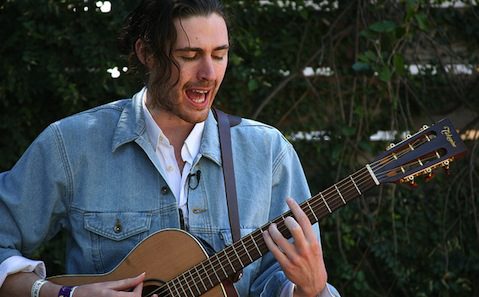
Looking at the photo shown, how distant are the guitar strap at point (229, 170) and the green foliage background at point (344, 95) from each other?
159 centimetres

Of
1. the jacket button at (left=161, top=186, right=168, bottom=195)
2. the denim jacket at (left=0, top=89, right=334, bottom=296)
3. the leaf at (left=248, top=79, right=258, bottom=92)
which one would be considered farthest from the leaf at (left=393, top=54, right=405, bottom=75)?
the jacket button at (left=161, top=186, right=168, bottom=195)

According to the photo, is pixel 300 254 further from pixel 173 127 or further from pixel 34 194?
pixel 34 194

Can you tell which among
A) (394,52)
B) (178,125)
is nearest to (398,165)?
(178,125)

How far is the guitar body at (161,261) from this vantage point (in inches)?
116

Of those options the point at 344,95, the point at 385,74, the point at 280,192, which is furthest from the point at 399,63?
the point at 280,192

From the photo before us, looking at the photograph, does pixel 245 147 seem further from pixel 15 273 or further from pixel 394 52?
pixel 394 52

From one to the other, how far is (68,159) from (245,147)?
59 centimetres

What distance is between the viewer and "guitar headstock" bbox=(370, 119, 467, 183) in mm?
2879

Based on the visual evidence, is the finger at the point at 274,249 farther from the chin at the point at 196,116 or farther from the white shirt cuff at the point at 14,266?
the white shirt cuff at the point at 14,266

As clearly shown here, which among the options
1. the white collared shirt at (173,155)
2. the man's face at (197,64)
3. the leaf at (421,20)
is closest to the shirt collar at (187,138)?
the white collared shirt at (173,155)

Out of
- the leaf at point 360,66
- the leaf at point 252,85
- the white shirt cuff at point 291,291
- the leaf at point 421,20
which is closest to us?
the white shirt cuff at point 291,291

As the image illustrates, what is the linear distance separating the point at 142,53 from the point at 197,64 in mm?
313

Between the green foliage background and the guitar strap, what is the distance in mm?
1595

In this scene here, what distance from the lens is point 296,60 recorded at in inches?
202
